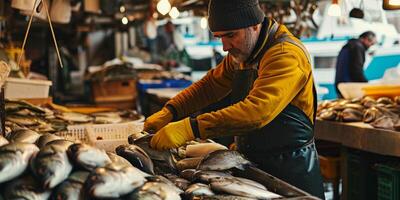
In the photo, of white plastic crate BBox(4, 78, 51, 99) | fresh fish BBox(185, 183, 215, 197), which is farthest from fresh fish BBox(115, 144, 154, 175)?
white plastic crate BBox(4, 78, 51, 99)

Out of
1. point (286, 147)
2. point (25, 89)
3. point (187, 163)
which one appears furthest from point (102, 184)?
point (25, 89)

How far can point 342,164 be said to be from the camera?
23.7ft

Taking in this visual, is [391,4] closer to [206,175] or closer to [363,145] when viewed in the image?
[363,145]

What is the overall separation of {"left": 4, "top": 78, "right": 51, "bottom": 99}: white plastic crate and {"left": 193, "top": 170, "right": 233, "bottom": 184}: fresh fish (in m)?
4.82

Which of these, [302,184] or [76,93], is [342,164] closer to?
[302,184]

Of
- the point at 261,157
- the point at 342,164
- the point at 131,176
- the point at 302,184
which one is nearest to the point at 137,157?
the point at 131,176

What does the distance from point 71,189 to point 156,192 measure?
0.38 m

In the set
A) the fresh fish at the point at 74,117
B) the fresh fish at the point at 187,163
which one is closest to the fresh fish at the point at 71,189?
the fresh fish at the point at 187,163

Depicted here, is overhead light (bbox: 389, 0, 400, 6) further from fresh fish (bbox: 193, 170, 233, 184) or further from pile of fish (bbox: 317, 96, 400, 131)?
fresh fish (bbox: 193, 170, 233, 184)

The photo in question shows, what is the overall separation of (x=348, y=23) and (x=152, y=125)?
47.7ft

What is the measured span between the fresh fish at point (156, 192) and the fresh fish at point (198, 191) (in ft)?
0.42

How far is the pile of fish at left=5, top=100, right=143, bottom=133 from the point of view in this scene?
610 centimetres

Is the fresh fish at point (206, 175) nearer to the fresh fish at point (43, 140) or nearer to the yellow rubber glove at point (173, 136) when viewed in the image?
the yellow rubber glove at point (173, 136)

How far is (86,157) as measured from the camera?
2.80 metres
